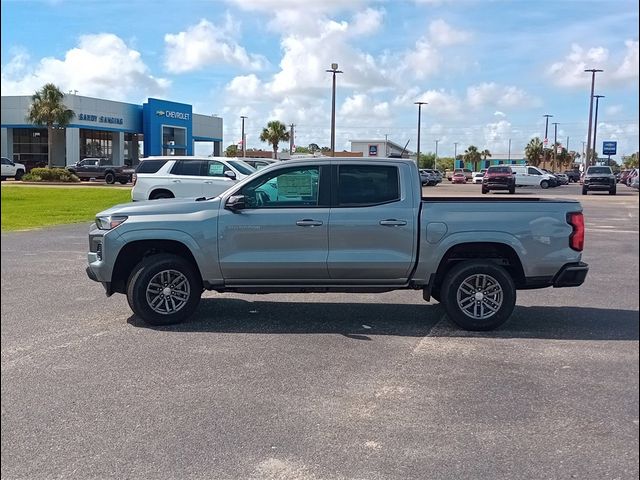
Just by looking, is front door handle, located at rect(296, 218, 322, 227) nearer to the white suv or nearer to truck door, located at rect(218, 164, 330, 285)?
truck door, located at rect(218, 164, 330, 285)

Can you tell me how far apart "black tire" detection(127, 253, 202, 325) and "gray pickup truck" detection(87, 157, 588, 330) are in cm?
1

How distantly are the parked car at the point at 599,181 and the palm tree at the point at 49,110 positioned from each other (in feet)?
115

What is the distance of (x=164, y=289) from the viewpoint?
6523 mm

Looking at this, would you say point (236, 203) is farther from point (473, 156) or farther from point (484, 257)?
point (473, 156)

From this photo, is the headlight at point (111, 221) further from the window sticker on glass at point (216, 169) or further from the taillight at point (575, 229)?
the window sticker on glass at point (216, 169)

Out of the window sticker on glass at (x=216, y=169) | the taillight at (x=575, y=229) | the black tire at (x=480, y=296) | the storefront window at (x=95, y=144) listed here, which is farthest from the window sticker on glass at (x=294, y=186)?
the storefront window at (x=95, y=144)

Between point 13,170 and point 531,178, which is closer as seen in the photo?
point 13,170

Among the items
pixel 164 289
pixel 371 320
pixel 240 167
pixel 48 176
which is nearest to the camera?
pixel 164 289

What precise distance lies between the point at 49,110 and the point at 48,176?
10052mm

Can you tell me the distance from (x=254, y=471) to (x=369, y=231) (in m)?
3.36

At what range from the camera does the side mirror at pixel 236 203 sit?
254 inches

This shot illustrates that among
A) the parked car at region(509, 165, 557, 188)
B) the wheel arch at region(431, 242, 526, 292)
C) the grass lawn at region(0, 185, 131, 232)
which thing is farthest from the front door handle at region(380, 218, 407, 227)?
the parked car at region(509, 165, 557, 188)

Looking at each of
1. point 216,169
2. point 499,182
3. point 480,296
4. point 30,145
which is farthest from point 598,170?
point 30,145

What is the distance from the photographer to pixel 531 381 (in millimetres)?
4707
